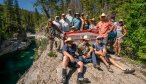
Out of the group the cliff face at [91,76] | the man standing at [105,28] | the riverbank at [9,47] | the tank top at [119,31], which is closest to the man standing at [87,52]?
the cliff face at [91,76]

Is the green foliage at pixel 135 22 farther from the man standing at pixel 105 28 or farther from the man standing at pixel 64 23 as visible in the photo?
the man standing at pixel 64 23

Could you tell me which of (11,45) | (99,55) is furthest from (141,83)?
(11,45)

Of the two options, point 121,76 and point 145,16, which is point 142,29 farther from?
point 121,76

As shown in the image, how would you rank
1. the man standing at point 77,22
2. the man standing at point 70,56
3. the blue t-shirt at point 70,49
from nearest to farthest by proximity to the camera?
the man standing at point 70,56, the blue t-shirt at point 70,49, the man standing at point 77,22

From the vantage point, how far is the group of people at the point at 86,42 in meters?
12.1

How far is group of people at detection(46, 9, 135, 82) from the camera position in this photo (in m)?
12.1

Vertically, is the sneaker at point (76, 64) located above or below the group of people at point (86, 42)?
below

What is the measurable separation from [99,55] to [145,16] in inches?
206

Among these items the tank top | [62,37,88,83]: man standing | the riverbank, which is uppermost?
the tank top

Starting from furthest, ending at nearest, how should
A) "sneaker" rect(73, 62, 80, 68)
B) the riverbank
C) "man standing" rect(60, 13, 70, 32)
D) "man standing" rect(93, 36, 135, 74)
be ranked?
1. the riverbank
2. "man standing" rect(60, 13, 70, 32)
3. "man standing" rect(93, 36, 135, 74)
4. "sneaker" rect(73, 62, 80, 68)

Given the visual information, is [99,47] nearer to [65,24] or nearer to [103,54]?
[103,54]

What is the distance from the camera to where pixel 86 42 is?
12938mm

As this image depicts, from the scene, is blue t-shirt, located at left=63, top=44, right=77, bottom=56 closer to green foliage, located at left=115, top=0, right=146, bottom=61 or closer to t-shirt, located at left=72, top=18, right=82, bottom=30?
t-shirt, located at left=72, top=18, right=82, bottom=30

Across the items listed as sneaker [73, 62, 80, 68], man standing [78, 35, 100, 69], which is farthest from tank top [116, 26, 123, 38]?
sneaker [73, 62, 80, 68]
